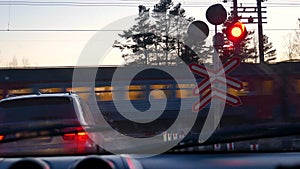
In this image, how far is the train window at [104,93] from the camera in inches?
642

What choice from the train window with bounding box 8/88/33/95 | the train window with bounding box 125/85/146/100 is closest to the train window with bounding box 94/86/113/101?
the train window with bounding box 125/85/146/100

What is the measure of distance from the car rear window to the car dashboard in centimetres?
276

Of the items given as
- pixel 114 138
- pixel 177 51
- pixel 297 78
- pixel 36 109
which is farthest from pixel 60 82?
Answer: pixel 114 138

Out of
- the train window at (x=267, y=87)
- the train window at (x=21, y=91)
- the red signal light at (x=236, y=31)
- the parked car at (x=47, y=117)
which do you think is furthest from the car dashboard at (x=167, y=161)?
the train window at (x=21, y=91)

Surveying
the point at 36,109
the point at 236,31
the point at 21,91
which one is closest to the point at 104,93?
the point at 21,91

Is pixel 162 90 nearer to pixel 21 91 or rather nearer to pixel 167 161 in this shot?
pixel 21 91

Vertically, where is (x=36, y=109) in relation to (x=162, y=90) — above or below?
above

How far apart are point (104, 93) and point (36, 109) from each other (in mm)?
11024

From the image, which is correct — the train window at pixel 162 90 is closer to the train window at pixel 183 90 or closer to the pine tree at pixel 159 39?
the train window at pixel 183 90

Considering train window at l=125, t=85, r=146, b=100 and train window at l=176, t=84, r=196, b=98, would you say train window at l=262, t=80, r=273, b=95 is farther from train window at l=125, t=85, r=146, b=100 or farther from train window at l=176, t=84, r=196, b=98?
train window at l=125, t=85, r=146, b=100

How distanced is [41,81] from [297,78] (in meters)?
8.89

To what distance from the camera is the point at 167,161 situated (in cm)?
324

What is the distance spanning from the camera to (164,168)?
10.2 feet

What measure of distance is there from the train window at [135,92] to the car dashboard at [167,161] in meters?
13.1
